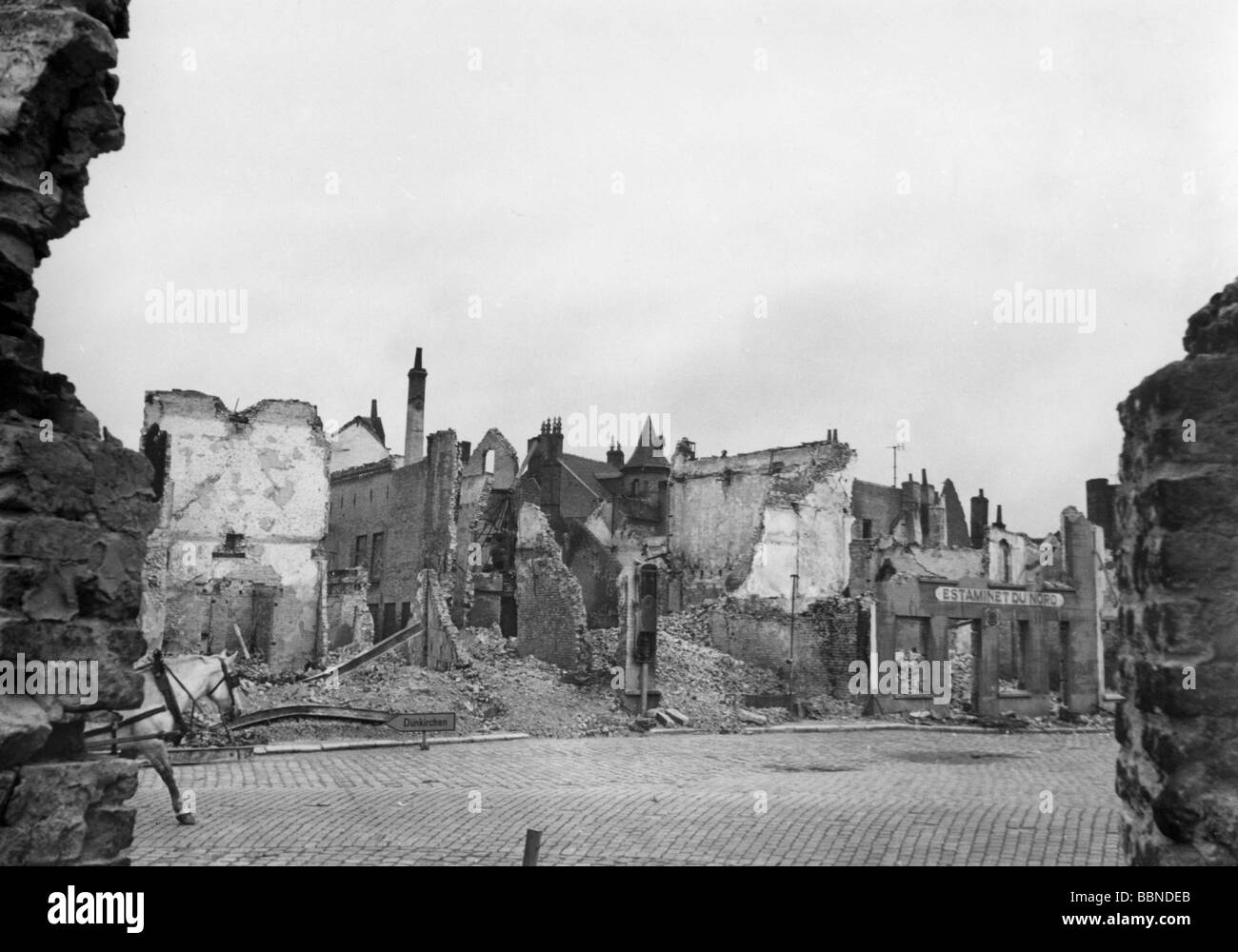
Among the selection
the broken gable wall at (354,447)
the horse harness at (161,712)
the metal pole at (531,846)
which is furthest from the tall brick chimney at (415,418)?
the metal pole at (531,846)

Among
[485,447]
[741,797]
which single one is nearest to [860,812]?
[741,797]

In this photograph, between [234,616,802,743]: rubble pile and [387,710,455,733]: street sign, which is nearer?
[387,710,455,733]: street sign

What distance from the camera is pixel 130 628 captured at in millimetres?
5227

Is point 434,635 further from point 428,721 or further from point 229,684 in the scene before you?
point 229,684

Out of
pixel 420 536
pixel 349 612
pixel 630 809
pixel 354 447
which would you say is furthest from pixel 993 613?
pixel 354 447

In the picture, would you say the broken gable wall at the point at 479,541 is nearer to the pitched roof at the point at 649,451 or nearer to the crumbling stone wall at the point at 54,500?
the pitched roof at the point at 649,451

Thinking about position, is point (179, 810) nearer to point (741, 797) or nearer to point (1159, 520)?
point (741, 797)

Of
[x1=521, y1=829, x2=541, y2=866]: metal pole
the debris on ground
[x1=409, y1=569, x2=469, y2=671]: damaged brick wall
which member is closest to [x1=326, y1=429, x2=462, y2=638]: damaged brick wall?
[x1=409, y1=569, x2=469, y2=671]: damaged brick wall

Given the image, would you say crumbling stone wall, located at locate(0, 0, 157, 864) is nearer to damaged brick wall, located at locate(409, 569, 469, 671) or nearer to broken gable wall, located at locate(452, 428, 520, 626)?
damaged brick wall, located at locate(409, 569, 469, 671)

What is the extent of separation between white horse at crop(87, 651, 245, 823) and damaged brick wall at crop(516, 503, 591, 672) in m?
12.1

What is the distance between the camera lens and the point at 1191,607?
15.1 ft

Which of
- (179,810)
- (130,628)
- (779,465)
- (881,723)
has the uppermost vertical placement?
(779,465)

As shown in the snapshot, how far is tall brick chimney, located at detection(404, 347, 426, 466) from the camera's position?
44.3m
